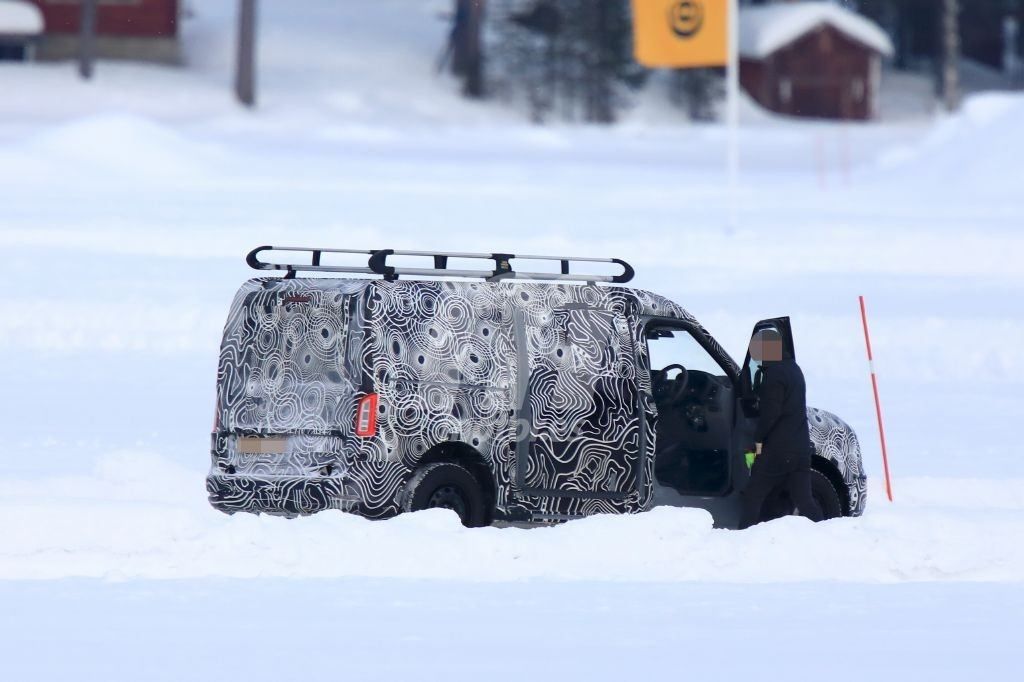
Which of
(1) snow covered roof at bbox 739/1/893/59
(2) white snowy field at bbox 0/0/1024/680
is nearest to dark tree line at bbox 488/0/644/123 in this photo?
(1) snow covered roof at bbox 739/1/893/59

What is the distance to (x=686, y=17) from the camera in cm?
2767

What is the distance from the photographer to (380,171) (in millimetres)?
33688

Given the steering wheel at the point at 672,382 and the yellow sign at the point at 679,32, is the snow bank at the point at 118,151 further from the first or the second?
the steering wheel at the point at 672,382

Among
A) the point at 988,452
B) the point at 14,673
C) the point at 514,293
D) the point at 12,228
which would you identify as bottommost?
the point at 14,673

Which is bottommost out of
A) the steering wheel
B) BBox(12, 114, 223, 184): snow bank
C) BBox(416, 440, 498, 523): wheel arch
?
BBox(416, 440, 498, 523): wheel arch

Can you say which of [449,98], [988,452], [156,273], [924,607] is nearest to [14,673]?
[924,607]

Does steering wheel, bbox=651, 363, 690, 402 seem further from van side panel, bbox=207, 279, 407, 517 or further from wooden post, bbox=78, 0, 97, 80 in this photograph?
wooden post, bbox=78, 0, 97, 80

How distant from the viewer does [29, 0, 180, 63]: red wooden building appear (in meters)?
49.4

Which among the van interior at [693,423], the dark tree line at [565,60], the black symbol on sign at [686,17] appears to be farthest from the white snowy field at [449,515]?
the dark tree line at [565,60]

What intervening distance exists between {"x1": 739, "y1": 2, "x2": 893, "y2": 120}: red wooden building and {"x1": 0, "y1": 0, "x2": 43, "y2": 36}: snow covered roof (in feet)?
74.2

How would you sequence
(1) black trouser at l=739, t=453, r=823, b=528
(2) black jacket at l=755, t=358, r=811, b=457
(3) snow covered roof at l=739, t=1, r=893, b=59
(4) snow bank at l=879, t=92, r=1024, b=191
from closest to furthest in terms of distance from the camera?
(2) black jacket at l=755, t=358, r=811, b=457 < (1) black trouser at l=739, t=453, r=823, b=528 < (4) snow bank at l=879, t=92, r=1024, b=191 < (3) snow covered roof at l=739, t=1, r=893, b=59

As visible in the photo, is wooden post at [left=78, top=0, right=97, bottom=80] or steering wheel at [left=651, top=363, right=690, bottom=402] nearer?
steering wheel at [left=651, top=363, right=690, bottom=402]

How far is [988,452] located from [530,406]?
530cm

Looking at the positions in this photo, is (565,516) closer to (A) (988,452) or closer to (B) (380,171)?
(A) (988,452)
